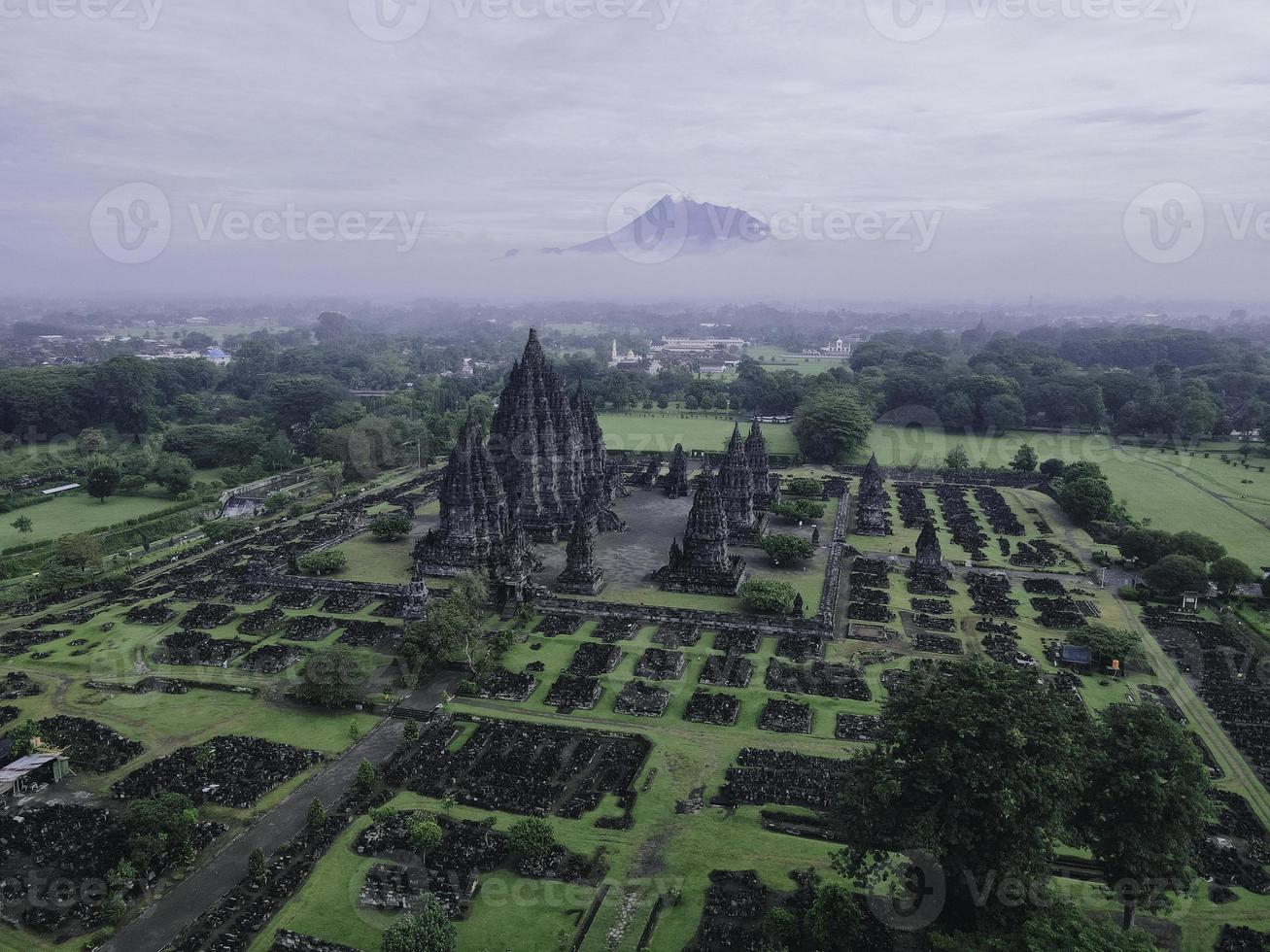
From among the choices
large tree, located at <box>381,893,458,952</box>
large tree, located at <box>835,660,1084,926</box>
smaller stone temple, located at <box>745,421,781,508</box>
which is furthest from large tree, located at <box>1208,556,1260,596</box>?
large tree, located at <box>381,893,458,952</box>

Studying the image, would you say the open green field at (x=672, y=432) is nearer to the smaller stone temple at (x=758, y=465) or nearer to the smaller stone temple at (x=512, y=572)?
the smaller stone temple at (x=758, y=465)

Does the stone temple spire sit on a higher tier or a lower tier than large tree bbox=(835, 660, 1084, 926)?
lower

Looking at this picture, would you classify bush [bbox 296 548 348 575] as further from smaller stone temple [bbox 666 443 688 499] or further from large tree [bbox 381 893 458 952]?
large tree [bbox 381 893 458 952]

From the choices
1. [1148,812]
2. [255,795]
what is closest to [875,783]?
[1148,812]

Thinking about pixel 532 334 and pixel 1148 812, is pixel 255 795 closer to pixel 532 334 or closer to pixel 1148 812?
pixel 1148 812

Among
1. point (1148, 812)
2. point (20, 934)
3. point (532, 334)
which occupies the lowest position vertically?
point (20, 934)

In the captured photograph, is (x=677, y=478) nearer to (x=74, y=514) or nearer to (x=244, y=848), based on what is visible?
(x=244, y=848)

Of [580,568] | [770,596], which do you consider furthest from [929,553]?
[580,568]
